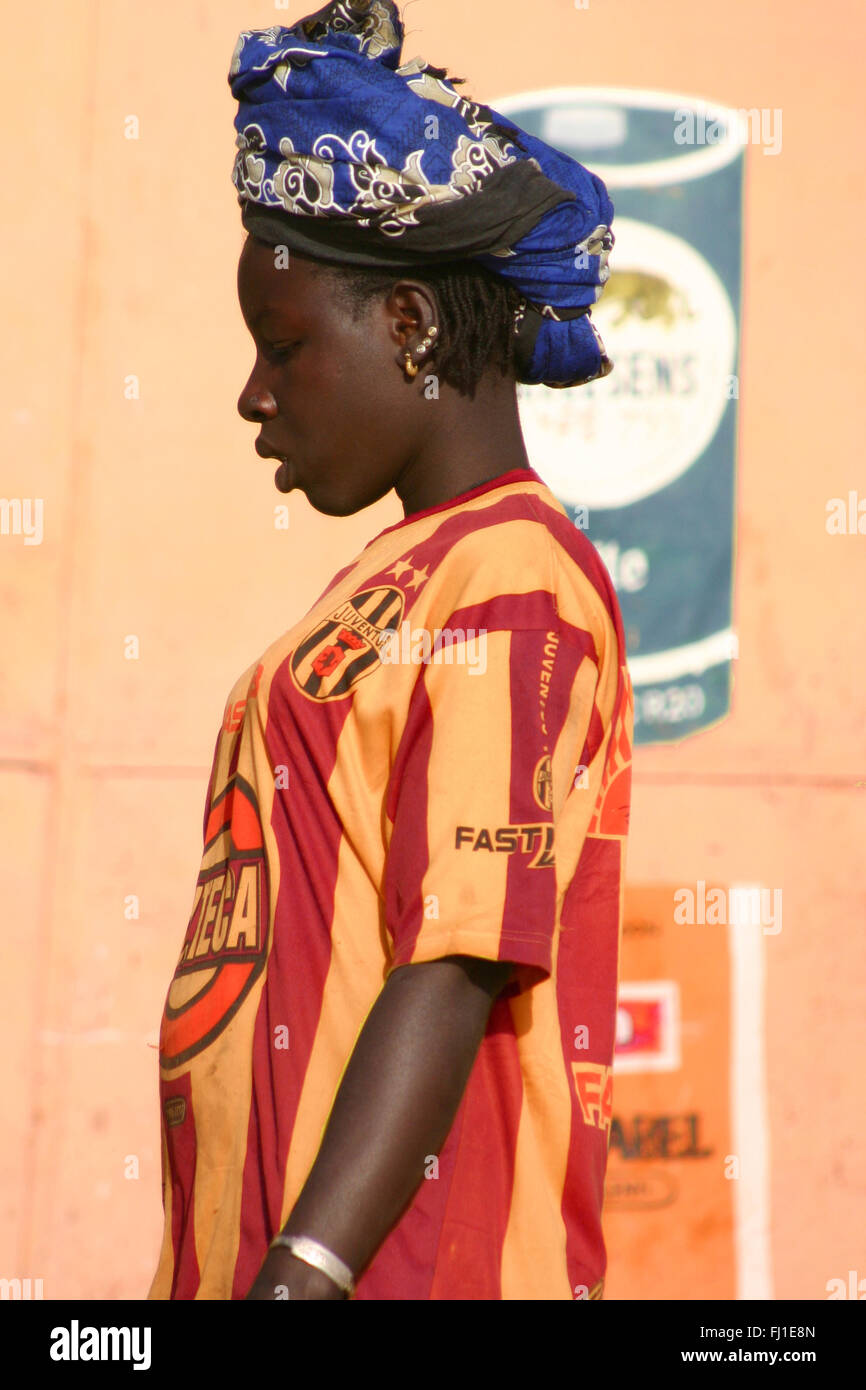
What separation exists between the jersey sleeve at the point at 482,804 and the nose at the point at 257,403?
44 cm

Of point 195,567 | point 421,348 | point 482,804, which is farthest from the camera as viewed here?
point 195,567

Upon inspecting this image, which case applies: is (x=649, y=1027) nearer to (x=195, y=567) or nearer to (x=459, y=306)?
(x=195, y=567)

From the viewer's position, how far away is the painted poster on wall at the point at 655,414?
4117mm

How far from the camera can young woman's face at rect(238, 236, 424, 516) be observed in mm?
1644

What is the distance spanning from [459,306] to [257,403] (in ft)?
0.81

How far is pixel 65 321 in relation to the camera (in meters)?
4.02

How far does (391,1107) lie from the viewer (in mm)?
1284

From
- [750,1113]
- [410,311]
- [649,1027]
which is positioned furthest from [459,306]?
[750,1113]

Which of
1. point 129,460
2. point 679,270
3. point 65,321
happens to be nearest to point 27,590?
point 129,460

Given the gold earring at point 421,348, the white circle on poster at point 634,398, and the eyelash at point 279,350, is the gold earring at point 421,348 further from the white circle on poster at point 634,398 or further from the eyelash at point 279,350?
the white circle on poster at point 634,398

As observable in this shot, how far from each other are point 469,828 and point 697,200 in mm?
3245

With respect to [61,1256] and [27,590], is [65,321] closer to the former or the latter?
[27,590]

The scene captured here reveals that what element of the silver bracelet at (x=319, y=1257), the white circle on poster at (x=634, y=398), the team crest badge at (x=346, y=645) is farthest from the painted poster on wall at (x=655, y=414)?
the silver bracelet at (x=319, y=1257)

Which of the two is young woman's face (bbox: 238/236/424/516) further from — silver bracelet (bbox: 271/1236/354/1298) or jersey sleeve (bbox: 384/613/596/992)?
silver bracelet (bbox: 271/1236/354/1298)
